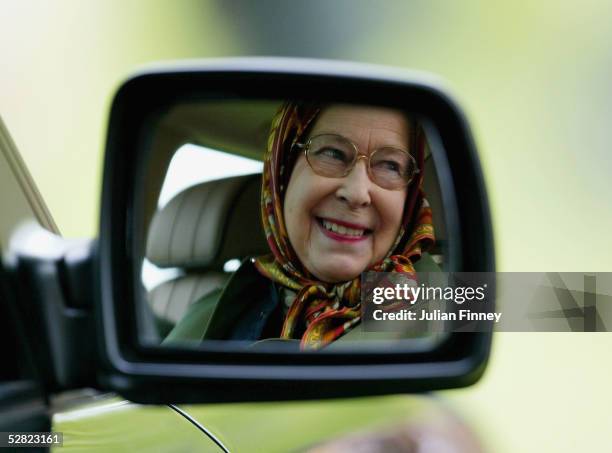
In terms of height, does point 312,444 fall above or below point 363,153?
below

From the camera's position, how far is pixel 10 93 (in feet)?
21.0

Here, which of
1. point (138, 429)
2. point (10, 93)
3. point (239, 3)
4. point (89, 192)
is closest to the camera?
point (138, 429)

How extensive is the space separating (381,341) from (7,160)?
696 millimetres

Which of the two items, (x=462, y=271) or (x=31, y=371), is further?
(x=462, y=271)

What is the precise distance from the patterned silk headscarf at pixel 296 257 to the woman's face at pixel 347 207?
0.05ft

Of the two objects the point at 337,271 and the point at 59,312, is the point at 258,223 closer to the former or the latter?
the point at 337,271

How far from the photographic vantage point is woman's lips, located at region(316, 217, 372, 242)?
161 centimetres

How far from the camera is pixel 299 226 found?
5.44 ft

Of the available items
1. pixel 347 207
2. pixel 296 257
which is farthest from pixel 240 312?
pixel 347 207

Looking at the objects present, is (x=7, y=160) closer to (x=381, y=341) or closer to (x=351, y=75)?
(x=351, y=75)

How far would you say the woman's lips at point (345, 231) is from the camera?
5.27ft

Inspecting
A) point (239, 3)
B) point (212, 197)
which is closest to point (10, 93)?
point (239, 3)

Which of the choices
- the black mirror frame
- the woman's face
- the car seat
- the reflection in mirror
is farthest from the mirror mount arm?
the woman's face

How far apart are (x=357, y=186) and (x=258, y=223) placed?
8.7 inches
